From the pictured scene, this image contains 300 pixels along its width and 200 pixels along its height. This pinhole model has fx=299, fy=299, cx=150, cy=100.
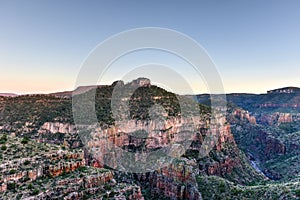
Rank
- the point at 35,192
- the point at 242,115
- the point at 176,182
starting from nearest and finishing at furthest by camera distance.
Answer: the point at 35,192 < the point at 176,182 < the point at 242,115

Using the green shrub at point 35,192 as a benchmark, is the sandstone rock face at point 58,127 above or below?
above

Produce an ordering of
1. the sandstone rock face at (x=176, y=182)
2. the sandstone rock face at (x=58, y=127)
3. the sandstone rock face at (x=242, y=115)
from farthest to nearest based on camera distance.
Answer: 1. the sandstone rock face at (x=242, y=115)
2. the sandstone rock face at (x=58, y=127)
3. the sandstone rock face at (x=176, y=182)

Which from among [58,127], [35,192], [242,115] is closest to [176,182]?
[58,127]

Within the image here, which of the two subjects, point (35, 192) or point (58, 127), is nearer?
point (35, 192)

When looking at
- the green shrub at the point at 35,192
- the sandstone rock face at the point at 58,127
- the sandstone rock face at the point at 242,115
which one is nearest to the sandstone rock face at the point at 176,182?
the sandstone rock face at the point at 58,127

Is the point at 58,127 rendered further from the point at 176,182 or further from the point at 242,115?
the point at 242,115

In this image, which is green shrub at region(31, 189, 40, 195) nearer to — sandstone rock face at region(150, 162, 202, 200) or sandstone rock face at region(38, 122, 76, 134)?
sandstone rock face at region(150, 162, 202, 200)

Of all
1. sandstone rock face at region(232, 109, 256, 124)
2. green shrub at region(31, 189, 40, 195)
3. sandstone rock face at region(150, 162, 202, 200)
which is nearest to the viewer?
green shrub at region(31, 189, 40, 195)

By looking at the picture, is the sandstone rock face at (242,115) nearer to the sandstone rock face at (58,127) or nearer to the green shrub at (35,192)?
the sandstone rock face at (58,127)

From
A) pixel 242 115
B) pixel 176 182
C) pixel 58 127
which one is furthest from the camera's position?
pixel 242 115

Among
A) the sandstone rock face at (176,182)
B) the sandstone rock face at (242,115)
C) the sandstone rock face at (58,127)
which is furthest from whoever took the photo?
the sandstone rock face at (242,115)

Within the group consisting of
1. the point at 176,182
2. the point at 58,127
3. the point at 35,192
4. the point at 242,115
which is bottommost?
the point at 176,182

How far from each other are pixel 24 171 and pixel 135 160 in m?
48.0

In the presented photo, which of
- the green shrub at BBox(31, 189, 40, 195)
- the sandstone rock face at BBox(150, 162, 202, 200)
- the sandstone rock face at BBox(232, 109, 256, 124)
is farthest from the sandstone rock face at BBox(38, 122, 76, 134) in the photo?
the sandstone rock face at BBox(232, 109, 256, 124)
